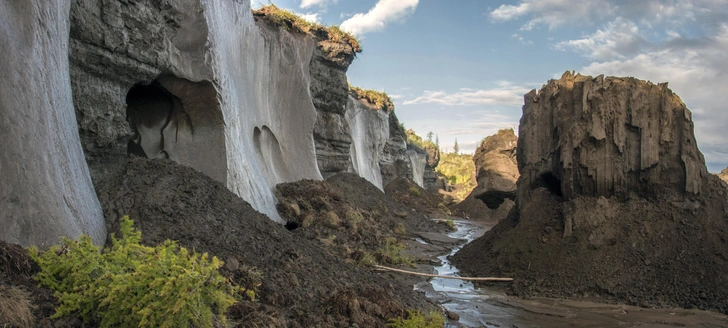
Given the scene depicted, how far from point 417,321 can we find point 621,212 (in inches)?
263

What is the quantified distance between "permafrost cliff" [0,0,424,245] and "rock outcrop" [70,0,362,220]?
3 centimetres

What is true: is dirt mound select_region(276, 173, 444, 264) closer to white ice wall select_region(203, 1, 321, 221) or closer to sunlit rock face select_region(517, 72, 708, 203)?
white ice wall select_region(203, 1, 321, 221)

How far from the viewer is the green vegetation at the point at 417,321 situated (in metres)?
6.69

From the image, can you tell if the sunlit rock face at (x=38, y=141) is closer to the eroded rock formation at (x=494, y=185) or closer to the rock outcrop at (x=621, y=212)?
the rock outcrop at (x=621, y=212)

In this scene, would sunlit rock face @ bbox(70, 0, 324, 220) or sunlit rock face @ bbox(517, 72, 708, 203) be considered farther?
sunlit rock face @ bbox(517, 72, 708, 203)

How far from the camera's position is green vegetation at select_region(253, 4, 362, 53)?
17.8m

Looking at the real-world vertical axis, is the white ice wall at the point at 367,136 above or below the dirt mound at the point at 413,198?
above

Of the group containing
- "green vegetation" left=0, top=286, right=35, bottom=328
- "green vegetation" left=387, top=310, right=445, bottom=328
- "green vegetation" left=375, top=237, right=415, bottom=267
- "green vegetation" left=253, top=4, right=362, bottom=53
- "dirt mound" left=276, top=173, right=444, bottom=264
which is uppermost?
"green vegetation" left=253, top=4, right=362, bottom=53

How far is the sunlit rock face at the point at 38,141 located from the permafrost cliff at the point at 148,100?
14mm

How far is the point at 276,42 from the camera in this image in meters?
17.5

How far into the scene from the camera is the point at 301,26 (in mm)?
19547

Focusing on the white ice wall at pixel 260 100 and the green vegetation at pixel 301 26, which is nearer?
the white ice wall at pixel 260 100

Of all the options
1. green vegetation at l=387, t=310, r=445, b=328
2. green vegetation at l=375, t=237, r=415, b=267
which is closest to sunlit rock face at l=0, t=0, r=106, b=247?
green vegetation at l=387, t=310, r=445, b=328

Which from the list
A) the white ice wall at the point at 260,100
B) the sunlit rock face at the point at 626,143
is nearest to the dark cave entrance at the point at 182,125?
the white ice wall at the point at 260,100
